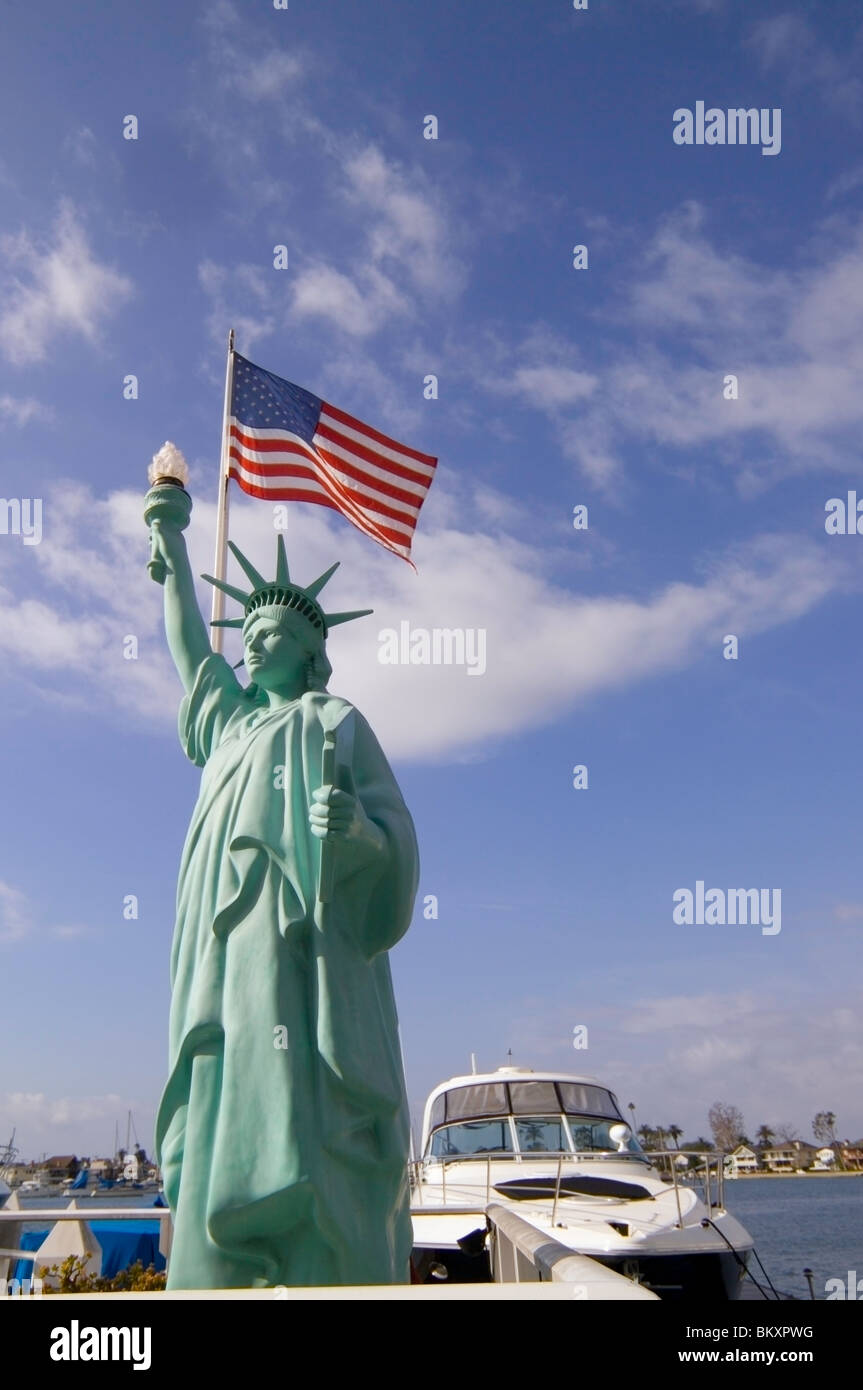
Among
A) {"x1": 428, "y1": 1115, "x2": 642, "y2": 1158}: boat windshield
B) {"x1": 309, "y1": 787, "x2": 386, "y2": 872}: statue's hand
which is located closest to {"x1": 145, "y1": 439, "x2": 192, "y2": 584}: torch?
{"x1": 309, "y1": 787, "x2": 386, "y2": 872}: statue's hand

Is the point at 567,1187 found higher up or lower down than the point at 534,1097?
lower down

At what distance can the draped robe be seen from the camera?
432cm

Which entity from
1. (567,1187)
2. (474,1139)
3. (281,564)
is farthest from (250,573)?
(474,1139)

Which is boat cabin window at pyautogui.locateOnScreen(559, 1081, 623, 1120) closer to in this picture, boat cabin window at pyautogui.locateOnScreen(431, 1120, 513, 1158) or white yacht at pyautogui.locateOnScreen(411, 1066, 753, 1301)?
white yacht at pyautogui.locateOnScreen(411, 1066, 753, 1301)

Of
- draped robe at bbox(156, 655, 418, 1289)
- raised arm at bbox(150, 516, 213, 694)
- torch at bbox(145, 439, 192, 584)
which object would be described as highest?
torch at bbox(145, 439, 192, 584)

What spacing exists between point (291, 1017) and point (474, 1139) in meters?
11.7

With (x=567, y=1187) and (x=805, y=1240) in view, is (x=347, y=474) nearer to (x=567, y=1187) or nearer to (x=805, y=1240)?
(x=567, y=1187)

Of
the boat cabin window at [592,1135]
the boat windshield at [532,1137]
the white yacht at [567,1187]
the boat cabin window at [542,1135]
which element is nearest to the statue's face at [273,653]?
the white yacht at [567,1187]

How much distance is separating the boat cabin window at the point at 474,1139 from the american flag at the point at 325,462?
9344mm

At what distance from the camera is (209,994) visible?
4832mm

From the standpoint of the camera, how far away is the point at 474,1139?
15.1 meters

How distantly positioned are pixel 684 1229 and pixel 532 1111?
4.63 metres
